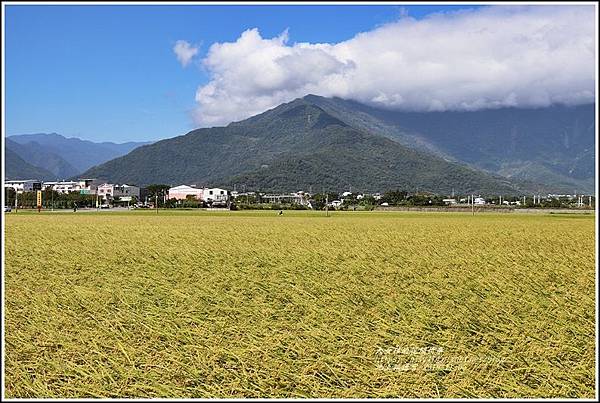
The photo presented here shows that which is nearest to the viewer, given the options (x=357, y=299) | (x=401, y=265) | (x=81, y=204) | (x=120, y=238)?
(x=357, y=299)

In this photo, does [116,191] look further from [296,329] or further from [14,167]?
[296,329]

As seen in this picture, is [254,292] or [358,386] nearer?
[358,386]

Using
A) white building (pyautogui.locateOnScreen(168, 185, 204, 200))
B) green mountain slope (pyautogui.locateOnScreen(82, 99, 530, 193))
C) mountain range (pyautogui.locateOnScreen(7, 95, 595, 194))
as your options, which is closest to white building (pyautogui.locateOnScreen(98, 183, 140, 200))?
white building (pyautogui.locateOnScreen(168, 185, 204, 200))

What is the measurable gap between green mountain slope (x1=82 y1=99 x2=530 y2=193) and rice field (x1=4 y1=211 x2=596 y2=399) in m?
113

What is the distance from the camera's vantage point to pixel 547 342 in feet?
20.9

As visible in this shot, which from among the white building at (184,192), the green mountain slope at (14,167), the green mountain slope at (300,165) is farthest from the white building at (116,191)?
the green mountain slope at (300,165)

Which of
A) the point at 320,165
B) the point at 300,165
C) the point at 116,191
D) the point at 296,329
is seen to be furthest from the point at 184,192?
the point at 296,329

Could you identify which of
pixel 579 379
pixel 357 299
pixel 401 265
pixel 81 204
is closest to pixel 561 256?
pixel 401 265

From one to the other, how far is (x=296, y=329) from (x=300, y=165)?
148243mm

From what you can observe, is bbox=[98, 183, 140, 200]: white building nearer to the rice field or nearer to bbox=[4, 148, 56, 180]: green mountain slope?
bbox=[4, 148, 56, 180]: green mountain slope

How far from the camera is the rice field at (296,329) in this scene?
5.02m

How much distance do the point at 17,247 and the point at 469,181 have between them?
137m

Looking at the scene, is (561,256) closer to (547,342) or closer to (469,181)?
(547,342)

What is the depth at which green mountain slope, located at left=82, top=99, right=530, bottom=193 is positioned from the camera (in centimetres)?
14750
